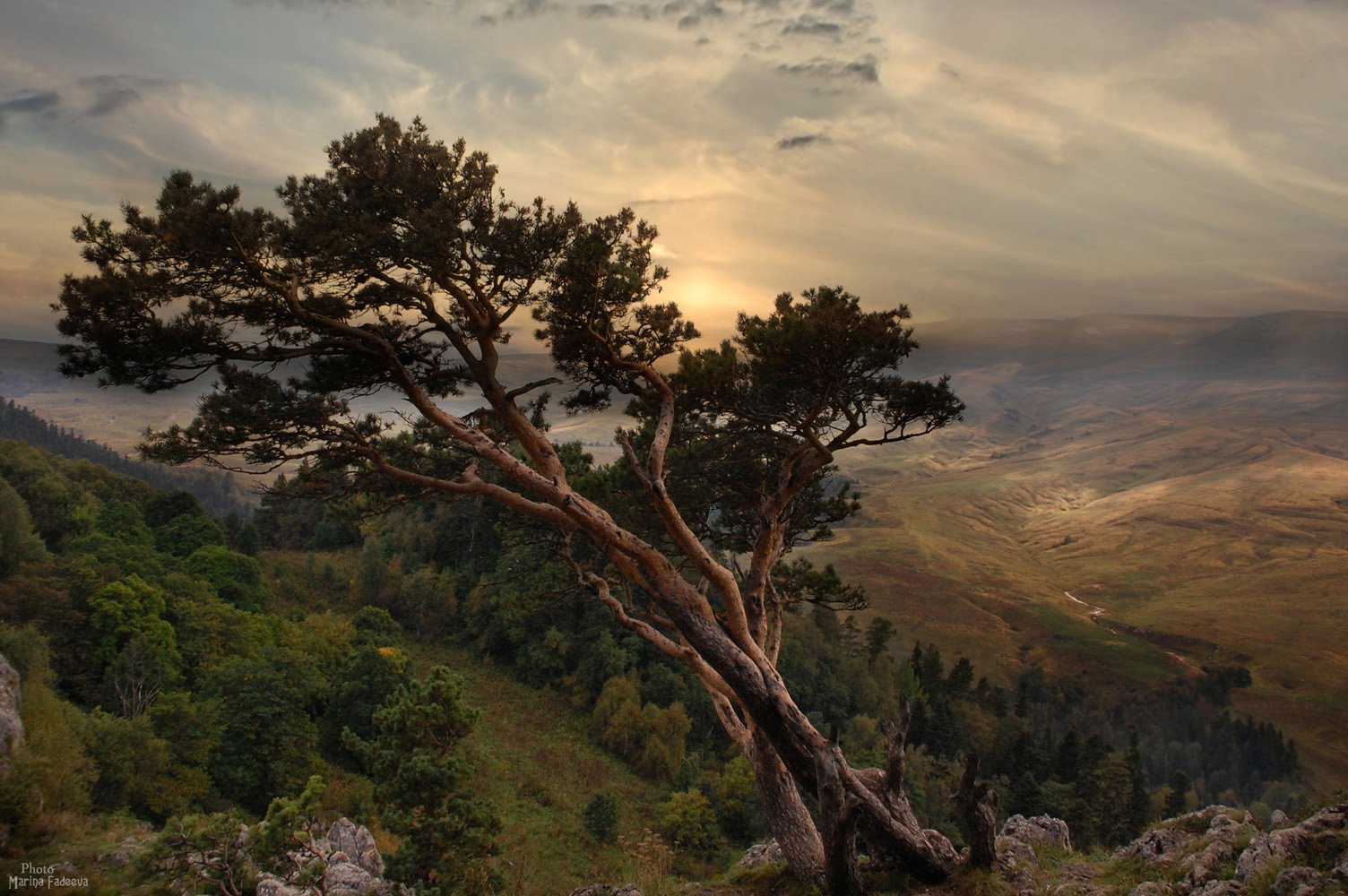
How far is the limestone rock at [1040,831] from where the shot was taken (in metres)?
16.2

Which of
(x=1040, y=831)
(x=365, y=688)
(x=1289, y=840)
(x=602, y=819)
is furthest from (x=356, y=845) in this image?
(x=1289, y=840)

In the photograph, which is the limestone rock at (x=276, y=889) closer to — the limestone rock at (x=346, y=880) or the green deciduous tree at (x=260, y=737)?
the limestone rock at (x=346, y=880)

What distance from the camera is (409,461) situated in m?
13.9

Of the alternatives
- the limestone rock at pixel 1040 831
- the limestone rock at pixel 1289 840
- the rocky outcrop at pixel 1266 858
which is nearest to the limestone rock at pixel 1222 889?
the rocky outcrop at pixel 1266 858

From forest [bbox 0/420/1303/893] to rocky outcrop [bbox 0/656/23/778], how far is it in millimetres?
Answer: 408

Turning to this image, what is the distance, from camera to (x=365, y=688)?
144 ft

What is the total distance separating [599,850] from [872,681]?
165 feet

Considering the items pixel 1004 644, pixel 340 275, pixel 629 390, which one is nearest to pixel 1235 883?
pixel 629 390

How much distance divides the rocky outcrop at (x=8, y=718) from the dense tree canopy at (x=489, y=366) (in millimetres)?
11499

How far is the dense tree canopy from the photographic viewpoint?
1108 cm

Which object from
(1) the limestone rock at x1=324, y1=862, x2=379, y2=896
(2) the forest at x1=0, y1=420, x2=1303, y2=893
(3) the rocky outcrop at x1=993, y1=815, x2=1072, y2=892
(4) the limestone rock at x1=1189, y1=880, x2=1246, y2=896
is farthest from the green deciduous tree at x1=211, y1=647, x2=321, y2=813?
(4) the limestone rock at x1=1189, y1=880, x2=1246, y2=896

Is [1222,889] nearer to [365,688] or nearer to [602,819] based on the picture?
[602,819]

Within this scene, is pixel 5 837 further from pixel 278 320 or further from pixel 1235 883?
pixel 1235 883

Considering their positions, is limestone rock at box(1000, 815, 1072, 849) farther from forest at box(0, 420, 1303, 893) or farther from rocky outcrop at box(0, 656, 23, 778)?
rocky outcrop at box(0, 656, 23, 778)
